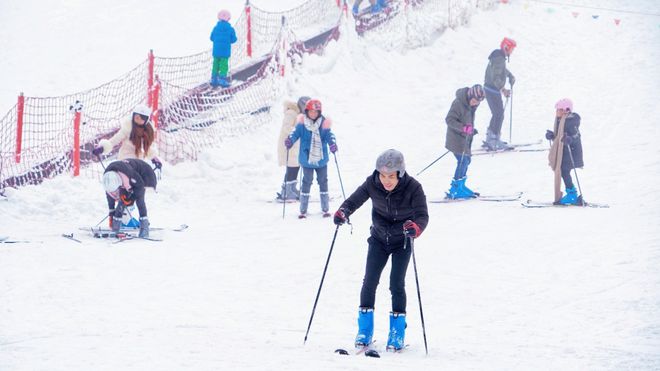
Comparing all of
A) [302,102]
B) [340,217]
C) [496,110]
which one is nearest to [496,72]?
[496,110]

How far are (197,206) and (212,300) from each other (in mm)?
4967

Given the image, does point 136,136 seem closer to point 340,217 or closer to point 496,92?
point 340,217

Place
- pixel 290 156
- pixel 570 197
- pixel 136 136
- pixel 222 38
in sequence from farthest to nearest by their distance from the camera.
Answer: pixel 222 38, pixel 290 156, pixel 570 197, pixel 136 136

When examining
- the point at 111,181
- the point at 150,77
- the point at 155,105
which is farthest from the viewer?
the point at 150,77

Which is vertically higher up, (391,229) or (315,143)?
(315,143)

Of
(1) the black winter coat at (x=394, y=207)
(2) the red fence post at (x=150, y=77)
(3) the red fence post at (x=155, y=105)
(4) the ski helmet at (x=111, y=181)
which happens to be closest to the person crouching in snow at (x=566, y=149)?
(4) the ski helmet at (x=111, y=181)

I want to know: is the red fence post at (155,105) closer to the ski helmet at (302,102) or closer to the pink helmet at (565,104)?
the ski helmet at (302,102)

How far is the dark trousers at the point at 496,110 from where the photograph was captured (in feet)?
51.5

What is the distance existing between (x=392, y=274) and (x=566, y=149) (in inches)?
231

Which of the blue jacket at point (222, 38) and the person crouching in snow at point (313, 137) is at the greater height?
the blue jacket at point (222, 38)

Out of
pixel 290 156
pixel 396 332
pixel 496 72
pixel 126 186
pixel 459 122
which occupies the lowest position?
pixel 396 332

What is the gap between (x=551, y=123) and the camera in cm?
1778

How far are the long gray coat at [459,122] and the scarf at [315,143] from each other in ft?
6.31

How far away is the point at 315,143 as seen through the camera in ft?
39.2
